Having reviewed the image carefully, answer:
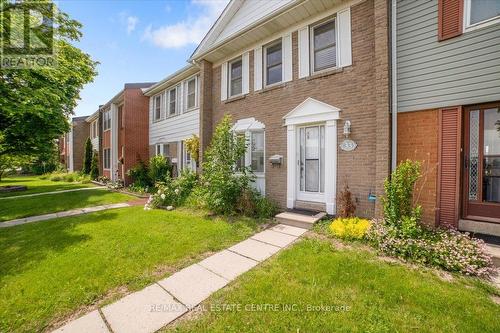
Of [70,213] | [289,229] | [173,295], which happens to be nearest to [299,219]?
[289,229]

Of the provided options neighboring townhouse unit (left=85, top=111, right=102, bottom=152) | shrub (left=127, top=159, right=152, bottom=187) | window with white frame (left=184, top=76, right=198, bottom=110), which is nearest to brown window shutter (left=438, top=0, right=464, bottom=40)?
window with white frame (left=184, top=76, right=198, bottom=110)

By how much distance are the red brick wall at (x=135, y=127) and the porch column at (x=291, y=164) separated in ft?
34.7

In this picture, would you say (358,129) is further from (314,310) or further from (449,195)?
(314,310)

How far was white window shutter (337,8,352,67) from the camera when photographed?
5.71 meters

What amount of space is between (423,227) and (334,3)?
19.4 feet

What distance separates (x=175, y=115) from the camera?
38.7 feet

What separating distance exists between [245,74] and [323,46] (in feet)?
9.51

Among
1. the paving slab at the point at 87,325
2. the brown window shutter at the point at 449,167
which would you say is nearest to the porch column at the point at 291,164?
the brown window shutter at the point at 449,167

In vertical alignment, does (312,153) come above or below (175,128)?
below

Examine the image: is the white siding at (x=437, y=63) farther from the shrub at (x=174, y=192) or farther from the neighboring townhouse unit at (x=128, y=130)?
the neighboring townhouse unit at (x=128, y=130)

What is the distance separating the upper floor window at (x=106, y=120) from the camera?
16.9 meters

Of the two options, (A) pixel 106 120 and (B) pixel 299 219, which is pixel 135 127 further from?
(B) pixel 299 219

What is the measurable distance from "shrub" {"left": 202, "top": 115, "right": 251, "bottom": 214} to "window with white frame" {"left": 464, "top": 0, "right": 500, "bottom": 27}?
556 cm
